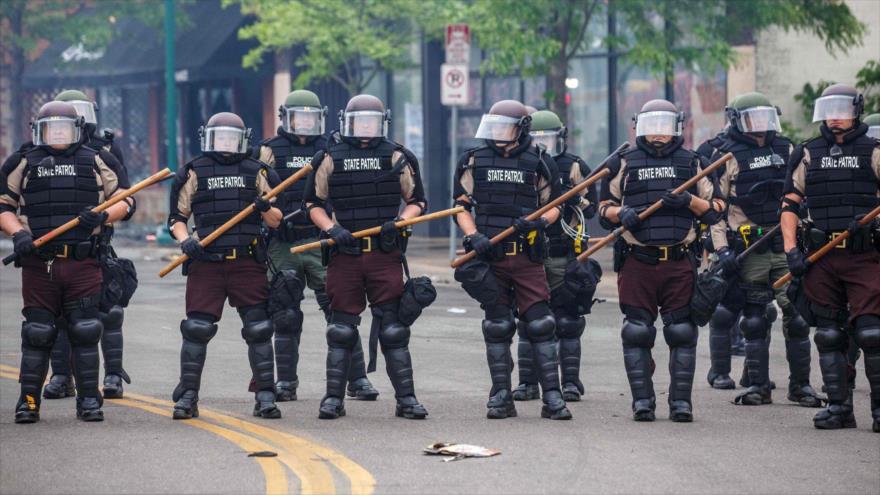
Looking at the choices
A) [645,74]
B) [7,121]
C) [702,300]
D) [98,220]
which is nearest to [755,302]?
[702,300]

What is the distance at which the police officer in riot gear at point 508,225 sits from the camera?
10.9 metres

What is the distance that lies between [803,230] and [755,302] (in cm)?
135

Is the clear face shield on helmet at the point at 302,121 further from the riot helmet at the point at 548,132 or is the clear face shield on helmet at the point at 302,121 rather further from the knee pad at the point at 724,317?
Answer: the knee pad at the point at 724,317

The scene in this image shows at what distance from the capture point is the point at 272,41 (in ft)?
91.5

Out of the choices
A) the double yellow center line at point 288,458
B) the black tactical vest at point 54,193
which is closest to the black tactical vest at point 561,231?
the double yellow center line at point 288,458

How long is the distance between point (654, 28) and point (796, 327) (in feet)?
37.9

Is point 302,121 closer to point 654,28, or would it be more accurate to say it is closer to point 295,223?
point 295,223

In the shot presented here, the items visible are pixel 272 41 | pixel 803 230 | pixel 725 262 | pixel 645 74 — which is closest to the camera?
pixel 803 230

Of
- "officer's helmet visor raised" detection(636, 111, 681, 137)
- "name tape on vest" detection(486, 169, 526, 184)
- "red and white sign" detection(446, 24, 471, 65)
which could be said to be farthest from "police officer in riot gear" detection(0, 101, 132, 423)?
"red and white sign" detection(446, 24, 471, 65)

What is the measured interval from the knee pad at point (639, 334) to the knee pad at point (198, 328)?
2633 mm

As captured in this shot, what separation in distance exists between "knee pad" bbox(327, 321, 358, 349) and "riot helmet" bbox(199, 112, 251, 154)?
128 centimetres

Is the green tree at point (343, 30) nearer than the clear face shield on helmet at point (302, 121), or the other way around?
the clear face shield on helmet at point (302, 121)

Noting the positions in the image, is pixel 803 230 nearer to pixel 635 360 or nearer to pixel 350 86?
pixel 635 360

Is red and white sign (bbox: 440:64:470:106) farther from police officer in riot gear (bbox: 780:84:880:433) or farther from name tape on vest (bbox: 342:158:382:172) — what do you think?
police officer in riot gear (bbox: 780:84:880:433)
